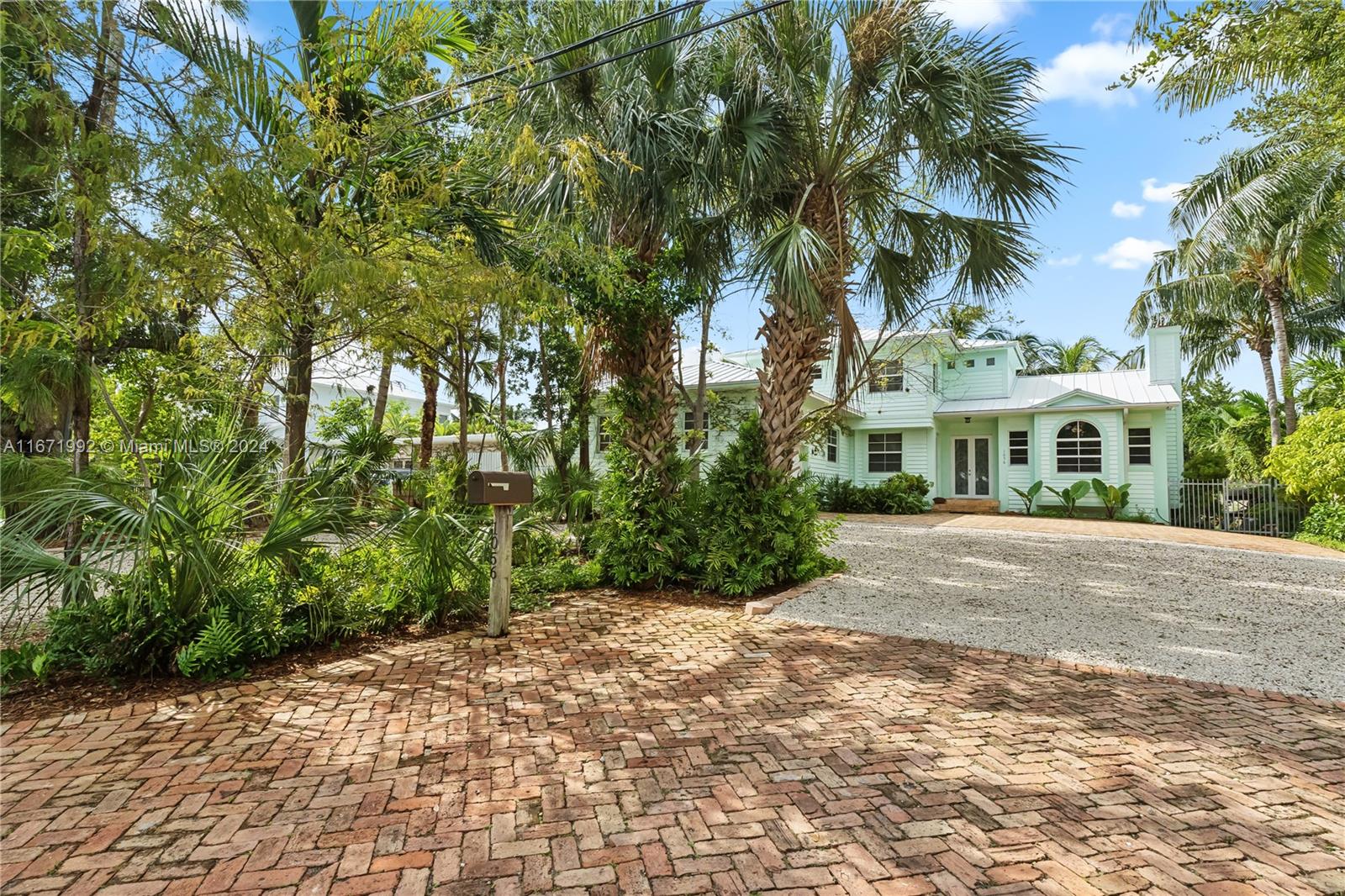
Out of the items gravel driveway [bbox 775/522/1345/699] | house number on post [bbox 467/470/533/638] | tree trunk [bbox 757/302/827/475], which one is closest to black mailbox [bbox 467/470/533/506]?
house number on post [bbox 467/470/533/638]

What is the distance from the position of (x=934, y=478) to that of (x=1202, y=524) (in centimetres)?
660

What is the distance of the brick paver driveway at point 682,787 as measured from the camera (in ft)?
7.74

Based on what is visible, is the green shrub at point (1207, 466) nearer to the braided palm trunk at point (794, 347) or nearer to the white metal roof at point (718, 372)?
the white metal roof at point (718, 372)

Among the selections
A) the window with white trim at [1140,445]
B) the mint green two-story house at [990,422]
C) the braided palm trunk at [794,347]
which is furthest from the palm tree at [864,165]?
the window with white trim at [1140,445]

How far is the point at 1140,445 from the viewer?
17844 millimetres

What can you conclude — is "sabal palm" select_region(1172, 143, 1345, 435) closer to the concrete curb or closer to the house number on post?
the concrete curb

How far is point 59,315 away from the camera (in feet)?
16.0

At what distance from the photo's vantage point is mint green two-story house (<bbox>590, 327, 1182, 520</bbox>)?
17516mm

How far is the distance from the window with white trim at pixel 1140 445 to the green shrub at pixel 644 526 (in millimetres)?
15822

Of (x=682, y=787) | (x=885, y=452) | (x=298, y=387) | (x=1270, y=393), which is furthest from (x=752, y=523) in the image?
(x=1270, y=393)

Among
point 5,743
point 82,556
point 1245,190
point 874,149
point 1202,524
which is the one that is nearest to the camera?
point 5,743

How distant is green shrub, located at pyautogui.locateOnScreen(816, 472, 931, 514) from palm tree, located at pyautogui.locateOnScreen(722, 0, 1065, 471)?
10485 millimetres

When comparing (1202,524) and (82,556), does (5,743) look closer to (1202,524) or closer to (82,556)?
(82,556)

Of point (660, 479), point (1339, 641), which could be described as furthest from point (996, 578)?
point (660, 479)
